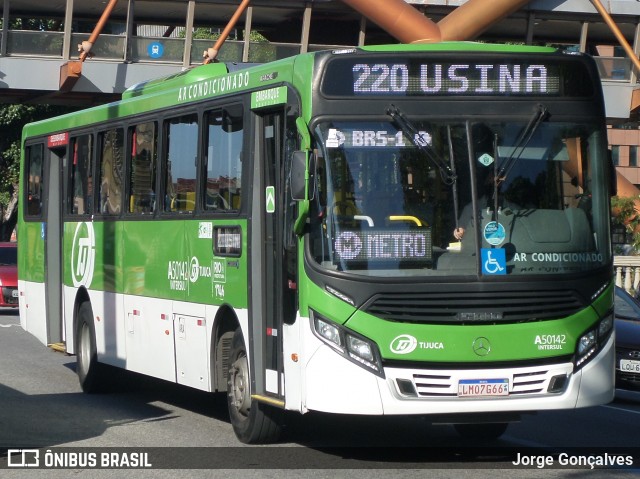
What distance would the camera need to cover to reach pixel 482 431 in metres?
11.4

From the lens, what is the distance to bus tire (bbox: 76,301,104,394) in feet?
49.1

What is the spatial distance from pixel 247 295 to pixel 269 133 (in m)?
1.40

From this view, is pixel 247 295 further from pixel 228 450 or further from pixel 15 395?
pixel 15 395

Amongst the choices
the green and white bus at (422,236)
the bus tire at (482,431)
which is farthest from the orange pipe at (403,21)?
the green and white bus at (422,236)

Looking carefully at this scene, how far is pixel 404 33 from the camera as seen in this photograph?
3878cm

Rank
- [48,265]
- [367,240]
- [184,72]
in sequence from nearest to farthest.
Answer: [367,240], [184,72], [48,265]

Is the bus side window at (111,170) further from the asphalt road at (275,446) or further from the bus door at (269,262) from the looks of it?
the bus door at (269,262)

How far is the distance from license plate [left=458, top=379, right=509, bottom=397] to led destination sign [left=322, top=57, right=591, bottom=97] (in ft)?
7.23

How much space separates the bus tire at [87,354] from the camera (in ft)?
49.1

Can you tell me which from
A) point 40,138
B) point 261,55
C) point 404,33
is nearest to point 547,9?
point 404,33

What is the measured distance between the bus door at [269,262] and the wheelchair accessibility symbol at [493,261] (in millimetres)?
1560

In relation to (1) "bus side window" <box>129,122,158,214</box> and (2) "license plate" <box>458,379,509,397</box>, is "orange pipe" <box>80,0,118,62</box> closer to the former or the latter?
(1) "bus side window" <box>129,122,158,214</box>

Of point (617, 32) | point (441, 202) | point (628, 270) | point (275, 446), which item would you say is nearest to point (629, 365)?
point (275, 446)

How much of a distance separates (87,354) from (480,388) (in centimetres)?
726
